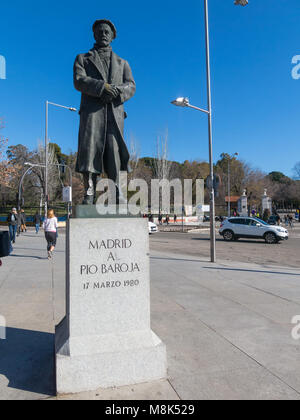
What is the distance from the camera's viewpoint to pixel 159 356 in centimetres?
282

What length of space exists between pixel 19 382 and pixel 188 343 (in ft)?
6.15

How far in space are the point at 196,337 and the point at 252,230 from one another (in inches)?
677

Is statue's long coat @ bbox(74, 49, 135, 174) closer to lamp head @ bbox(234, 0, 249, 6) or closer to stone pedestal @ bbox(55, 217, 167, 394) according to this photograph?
stone pedestal @ bbox(55, 217, 167, 394)

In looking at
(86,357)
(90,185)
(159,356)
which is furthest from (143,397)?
(90,185)

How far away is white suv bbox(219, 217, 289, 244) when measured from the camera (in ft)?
61.6

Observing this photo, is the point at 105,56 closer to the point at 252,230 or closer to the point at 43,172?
the point at 252,230

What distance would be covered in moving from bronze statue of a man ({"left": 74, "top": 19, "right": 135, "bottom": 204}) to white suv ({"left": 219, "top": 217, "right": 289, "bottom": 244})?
17480mm

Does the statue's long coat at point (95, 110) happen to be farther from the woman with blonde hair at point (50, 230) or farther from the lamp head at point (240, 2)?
the lamp head at point (240, 2)

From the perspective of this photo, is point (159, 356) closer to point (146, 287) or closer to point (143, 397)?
point (143, 397)

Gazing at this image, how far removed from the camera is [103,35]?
11.5 ft

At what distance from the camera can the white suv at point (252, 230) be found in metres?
18.8

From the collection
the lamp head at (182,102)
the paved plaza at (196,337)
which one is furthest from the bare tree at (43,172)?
the paved plaza at (196,337)

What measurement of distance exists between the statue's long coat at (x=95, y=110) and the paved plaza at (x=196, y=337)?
88.2 inches

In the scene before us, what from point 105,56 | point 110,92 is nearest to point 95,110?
point 110,92
